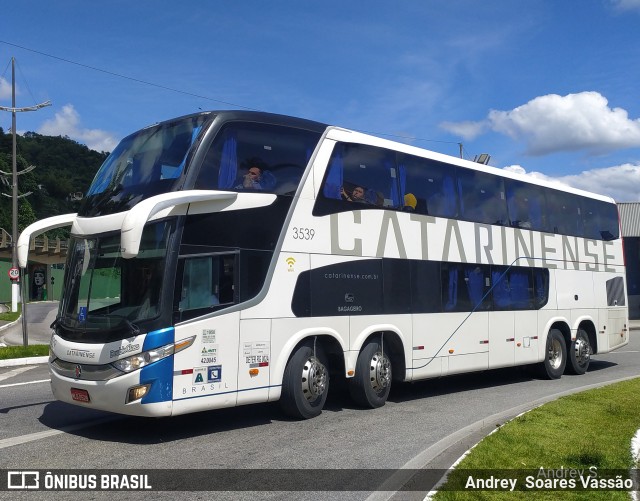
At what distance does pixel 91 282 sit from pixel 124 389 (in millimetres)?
1541

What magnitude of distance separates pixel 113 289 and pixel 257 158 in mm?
2627

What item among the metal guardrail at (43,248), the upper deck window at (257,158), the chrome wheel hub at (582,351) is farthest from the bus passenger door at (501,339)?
the metal guardrail at (43,248)

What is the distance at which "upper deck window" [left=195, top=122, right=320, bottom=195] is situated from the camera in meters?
8.91

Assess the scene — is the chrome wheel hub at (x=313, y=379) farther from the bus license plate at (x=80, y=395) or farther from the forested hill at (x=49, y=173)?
the forested hill at (x=49, y=173)

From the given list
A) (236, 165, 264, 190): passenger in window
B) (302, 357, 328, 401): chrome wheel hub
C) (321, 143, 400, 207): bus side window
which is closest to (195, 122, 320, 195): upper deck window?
(236, 165, 264, 190): passenger in window

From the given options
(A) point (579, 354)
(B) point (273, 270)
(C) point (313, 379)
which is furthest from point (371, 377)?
(A) point (579, 354)

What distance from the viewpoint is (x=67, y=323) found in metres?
8.80

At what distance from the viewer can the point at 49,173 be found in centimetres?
8775

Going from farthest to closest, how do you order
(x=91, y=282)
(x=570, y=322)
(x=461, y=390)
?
1. (x=570, y=322)
2. (x=461, y=390)
3. (x=91, y=282)

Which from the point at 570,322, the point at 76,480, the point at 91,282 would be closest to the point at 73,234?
the point at 91,282

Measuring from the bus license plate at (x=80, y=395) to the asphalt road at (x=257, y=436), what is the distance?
18.4 inches

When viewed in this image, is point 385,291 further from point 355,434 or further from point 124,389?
point 124,389

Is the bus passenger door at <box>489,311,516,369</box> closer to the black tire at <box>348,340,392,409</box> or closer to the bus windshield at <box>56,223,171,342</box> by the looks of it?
the black tire at <box>348,340,392,409</box>

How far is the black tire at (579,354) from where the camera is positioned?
16.2 metres
